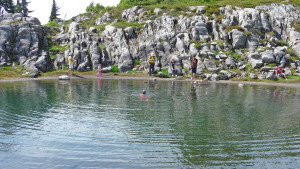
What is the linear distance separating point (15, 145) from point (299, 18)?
61.6 m

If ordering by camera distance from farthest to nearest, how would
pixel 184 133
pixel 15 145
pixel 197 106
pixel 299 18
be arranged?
1. pixel 299 18
2. pixel 197 106
3. pixel 184 133
4. pixel 15 145

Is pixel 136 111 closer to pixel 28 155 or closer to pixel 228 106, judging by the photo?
pixel 228 106

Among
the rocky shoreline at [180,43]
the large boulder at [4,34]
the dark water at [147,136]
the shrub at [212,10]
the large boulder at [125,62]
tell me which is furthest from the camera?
the shrub at [212,10]

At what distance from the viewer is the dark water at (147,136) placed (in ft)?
25.4

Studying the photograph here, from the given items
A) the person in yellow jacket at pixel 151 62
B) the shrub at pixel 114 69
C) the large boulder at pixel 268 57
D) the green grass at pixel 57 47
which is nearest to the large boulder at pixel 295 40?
the large boulder at pixel 268 57

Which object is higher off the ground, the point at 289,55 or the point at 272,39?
the point at 272,39

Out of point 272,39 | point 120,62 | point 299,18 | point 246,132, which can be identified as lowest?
point 246,132

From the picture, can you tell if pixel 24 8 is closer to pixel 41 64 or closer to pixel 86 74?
pixel 41 64

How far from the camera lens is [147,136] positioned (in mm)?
10117

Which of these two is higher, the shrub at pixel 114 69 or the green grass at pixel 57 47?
the green grass at pixel 57 47

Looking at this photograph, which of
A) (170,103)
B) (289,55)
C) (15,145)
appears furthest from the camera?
(289,55)

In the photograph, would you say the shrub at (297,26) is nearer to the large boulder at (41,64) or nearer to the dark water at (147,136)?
the dark water at (147,136)

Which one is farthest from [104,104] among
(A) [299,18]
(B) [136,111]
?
(A) [299,18]

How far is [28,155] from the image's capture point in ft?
26.3
